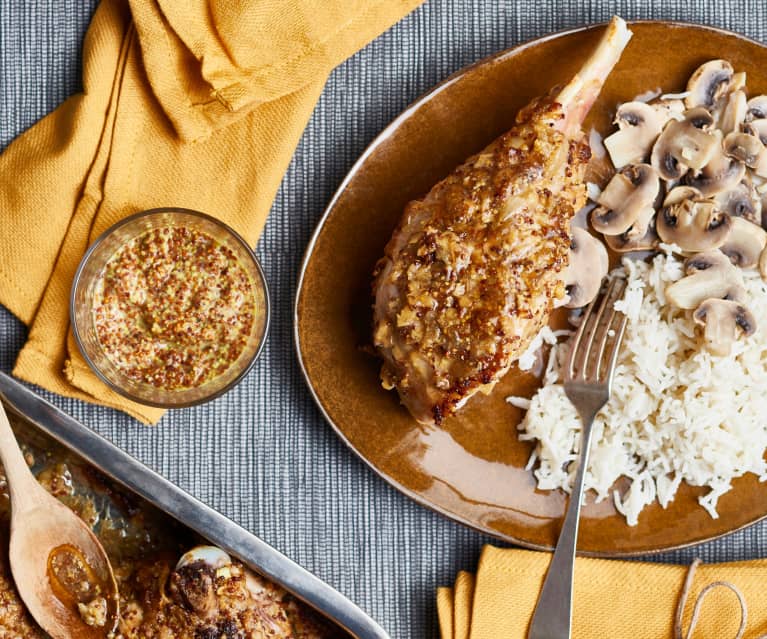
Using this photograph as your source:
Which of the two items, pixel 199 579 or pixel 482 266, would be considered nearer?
pixel 482 266

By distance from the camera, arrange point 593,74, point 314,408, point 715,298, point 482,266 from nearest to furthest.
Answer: point 482,266 < point 593,74 < point 715,298 < point 314,408

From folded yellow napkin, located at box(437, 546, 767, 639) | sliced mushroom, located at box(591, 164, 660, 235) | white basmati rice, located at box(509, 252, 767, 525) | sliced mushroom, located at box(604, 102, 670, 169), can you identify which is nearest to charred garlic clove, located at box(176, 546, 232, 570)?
folded yellow napkin, located at box(437, 546, 767, 639)

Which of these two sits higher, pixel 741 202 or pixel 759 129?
pixel 759 129

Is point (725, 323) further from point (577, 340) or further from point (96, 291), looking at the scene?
point (96, 291)

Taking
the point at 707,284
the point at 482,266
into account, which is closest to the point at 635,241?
the point at 707,284

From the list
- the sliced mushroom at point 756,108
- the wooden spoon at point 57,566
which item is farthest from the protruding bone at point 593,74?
the wooden spoon at point 57,566

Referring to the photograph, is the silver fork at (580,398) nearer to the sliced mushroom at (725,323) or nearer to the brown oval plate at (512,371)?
the brown oval plate at (512,371)

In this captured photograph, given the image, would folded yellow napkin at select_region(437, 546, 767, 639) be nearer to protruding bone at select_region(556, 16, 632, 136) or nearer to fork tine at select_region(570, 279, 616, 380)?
fork tine at select_region(570, 279, 616, 380)

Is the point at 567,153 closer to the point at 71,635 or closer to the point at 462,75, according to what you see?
the point at 462,75
